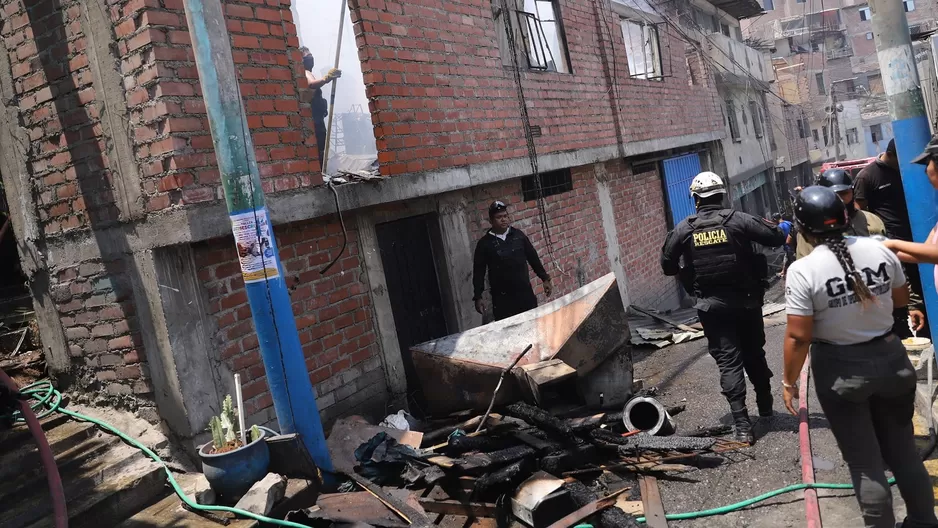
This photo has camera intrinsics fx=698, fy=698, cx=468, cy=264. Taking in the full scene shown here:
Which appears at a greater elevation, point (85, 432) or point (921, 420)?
point (85, 432)

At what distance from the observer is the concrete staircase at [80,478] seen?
165 inches

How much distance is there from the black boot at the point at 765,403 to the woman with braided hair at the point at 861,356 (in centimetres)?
213

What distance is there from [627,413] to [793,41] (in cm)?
5119

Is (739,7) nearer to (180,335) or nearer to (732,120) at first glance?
(732,120)

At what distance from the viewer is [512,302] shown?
6809 mm

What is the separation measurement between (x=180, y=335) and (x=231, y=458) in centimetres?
95

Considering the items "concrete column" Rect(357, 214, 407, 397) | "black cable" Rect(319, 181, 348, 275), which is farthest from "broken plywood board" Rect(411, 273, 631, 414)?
"black cable" Rect(319, 181, 348, 275)

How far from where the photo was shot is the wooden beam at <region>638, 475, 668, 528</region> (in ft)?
12.7

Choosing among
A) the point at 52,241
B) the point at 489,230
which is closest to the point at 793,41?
the point at 489,230

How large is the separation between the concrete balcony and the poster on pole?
16395 millimetres

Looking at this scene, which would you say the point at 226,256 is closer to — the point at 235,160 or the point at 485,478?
the point at 235,160

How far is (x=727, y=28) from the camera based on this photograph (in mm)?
24234

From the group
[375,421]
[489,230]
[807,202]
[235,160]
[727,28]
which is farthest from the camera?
[727,28]

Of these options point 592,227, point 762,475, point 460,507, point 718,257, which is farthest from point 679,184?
point 460,507
